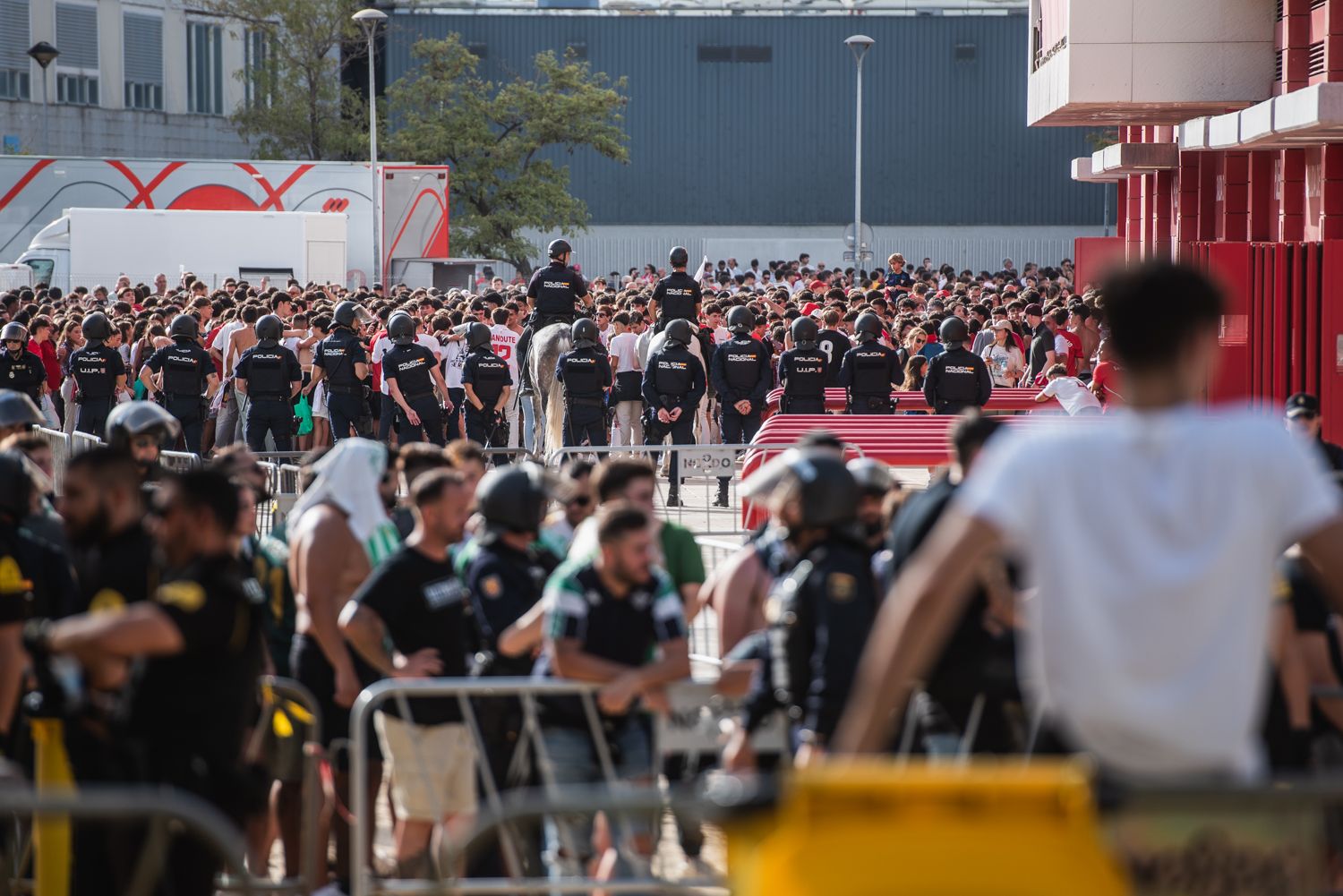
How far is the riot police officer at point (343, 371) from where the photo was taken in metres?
18.2

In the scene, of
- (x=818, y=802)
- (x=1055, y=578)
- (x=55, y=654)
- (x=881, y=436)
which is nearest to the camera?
(x=818, y=802)

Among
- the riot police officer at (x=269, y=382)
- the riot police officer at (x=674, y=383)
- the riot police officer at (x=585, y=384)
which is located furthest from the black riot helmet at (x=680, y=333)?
the riot police officer at (x=269, y=382)

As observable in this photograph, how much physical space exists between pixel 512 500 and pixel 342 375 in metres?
12.2

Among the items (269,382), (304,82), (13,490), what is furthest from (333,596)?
(304,82)

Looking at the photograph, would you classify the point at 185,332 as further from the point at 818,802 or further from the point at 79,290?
the point at 818,802

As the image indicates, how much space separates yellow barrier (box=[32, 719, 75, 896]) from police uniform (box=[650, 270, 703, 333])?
14.3m

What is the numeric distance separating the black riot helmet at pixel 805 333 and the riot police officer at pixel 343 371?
4.40m

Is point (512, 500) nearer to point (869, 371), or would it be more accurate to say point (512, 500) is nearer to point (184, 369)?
point (869, 371)

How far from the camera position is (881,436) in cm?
1381

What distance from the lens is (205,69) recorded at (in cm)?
5588

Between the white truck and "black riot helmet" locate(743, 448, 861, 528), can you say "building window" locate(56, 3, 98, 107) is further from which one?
"black riot helmet" locate(743, 448, 861, 528)

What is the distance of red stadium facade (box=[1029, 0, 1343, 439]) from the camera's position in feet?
52.0

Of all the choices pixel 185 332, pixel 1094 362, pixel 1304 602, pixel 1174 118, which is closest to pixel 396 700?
pixel 1304 602

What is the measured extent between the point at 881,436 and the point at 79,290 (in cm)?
1847
